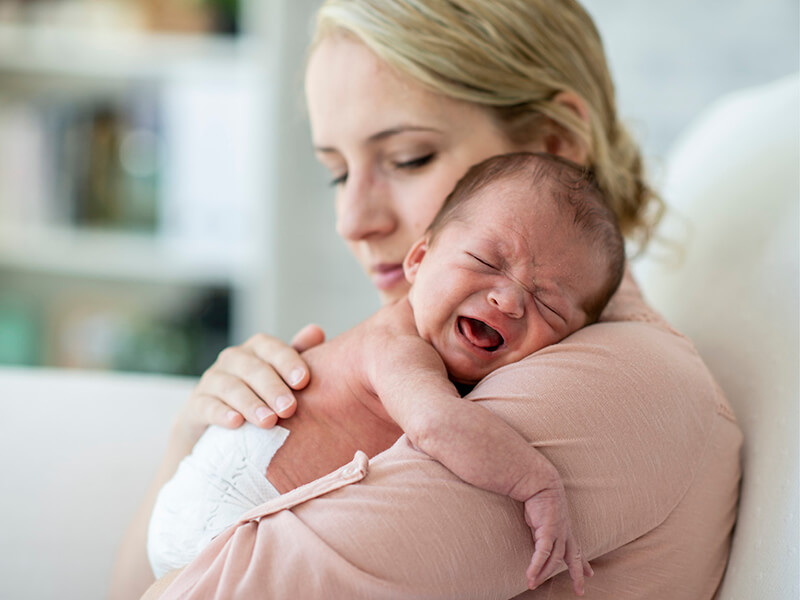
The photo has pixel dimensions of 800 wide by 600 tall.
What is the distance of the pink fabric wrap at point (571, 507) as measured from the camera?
1.93 feet

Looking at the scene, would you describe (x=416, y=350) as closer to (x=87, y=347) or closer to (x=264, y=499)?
(x=264, y=499)

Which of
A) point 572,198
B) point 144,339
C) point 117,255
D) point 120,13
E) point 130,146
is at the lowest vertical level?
point 144,339

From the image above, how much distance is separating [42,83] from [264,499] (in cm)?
227

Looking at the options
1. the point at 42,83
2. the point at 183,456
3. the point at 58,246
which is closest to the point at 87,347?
the point at 58,246

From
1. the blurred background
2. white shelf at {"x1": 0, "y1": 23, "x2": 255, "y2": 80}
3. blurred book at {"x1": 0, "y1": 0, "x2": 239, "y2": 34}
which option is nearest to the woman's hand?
the blurred background

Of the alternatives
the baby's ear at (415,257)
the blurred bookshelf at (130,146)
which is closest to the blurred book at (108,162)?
the blurred bookshelf at (130,146)

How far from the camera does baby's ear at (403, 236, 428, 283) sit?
91 cm

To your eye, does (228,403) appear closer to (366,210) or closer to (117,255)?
(366,210)

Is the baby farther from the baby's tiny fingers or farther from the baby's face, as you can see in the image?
the baby's tiny fingers

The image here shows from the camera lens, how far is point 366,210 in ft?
3.56

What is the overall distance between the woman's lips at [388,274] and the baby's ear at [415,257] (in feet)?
0.70

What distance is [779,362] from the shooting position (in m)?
0.82

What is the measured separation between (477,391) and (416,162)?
0.47 m

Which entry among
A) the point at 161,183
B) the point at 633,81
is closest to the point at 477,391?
the point at 633,81
